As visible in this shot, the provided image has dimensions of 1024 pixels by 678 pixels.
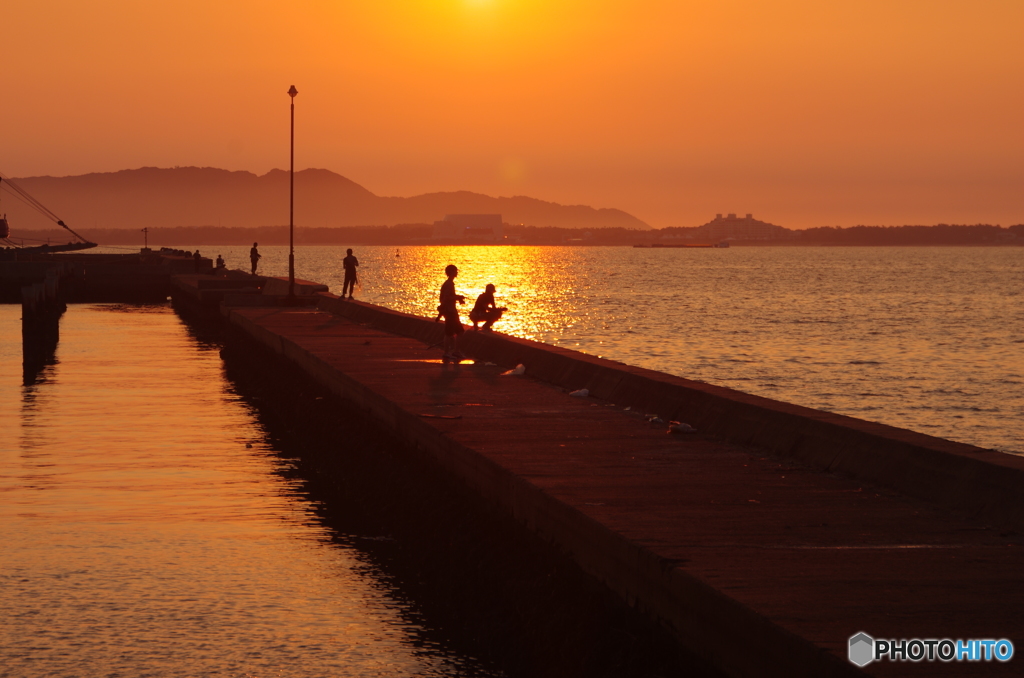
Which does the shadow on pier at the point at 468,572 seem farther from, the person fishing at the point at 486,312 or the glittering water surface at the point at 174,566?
the person fishing at the point at 486,312

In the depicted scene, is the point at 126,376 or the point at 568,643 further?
the point at 126,376

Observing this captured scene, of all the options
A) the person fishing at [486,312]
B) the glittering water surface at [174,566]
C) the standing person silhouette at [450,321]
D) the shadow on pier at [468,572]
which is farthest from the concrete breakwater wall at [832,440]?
the person fishing at [486,312]

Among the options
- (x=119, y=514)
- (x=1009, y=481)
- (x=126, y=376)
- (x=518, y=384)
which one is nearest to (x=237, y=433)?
(x=518, y=384)

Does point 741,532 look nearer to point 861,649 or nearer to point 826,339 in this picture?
point 861,649

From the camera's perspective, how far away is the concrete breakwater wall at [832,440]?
10391 millimetres

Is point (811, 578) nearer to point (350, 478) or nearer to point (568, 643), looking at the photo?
point (568, 643)

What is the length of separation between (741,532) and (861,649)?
281 cm

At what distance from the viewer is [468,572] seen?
11602mm

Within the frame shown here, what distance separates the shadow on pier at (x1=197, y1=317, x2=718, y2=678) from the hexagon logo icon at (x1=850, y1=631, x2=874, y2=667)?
42.5 inches

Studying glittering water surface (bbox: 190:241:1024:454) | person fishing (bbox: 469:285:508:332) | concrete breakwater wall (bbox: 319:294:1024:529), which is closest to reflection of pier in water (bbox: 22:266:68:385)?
person fishing (bbox: 469:285:508:332)

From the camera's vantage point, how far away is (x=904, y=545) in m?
9.25

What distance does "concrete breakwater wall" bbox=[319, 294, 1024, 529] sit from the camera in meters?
10.4

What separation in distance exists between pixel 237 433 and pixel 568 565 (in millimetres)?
12432

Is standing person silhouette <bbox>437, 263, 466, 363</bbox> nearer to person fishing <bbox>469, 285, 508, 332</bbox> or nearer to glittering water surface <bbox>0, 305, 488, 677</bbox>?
person fishing <bbox>469, 285, 508, 332</bbox>
